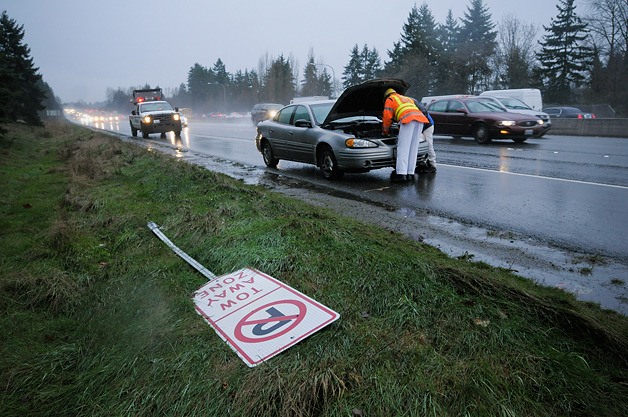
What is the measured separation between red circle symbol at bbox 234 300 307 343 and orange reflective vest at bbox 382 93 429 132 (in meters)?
5.78

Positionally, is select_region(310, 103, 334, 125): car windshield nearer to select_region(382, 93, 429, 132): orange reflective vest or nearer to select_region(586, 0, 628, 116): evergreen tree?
select_region(382, 93, 429, 132): orange reflective vest

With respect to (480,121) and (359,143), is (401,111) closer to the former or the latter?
(359,143)

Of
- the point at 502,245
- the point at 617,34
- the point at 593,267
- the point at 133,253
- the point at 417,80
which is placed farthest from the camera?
the point at 417,80

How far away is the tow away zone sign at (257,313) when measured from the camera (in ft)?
8.74

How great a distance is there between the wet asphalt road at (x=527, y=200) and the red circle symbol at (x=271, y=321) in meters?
2.06

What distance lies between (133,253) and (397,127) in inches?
247

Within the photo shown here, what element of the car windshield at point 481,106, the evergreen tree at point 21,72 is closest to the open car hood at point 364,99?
the car windshield at point 481,106

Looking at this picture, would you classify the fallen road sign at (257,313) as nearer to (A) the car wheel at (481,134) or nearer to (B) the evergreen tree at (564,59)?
(A) the car wheel at (481,134)

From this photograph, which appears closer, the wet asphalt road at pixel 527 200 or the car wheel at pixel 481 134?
the wet asphalt road at pixel 527 200

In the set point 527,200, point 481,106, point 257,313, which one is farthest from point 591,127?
point 257,313

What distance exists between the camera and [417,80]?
1967 inches

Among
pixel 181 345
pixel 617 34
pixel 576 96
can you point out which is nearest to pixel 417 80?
pixel 576 96

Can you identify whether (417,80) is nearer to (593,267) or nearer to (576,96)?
(576,96)

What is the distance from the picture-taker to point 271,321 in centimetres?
293
